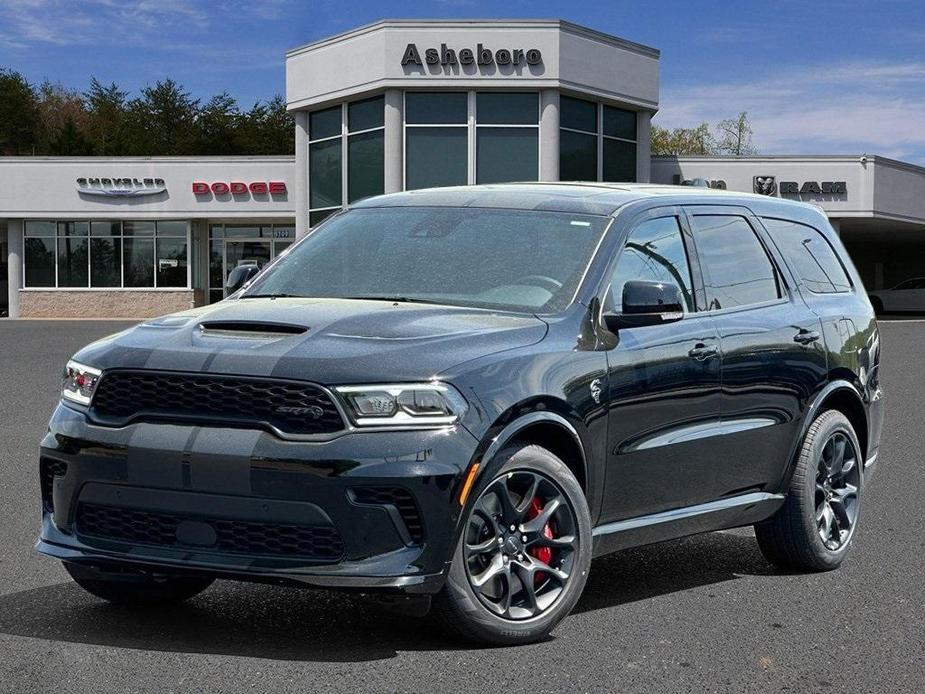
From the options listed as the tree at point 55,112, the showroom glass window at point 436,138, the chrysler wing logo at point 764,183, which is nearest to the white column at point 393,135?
the showroom glass window at point 436,138

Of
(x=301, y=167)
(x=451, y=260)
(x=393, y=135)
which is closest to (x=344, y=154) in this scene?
(x=301, y=167)

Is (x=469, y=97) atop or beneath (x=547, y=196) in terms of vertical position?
atop

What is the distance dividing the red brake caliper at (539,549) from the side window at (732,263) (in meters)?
1.64

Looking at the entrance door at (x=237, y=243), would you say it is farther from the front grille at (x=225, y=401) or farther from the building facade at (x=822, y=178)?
the front grille at (x=225, y=401)

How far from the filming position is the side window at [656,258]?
6.19m

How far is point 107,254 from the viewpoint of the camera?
177ft

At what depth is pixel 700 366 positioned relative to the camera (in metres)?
6.25

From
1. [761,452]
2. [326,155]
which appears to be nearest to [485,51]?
[326,155]

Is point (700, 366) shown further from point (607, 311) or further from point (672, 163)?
point (672, 163)

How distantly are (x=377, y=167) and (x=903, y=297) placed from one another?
22.7 metres

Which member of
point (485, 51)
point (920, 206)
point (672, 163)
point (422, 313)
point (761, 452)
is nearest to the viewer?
point (422, 313)

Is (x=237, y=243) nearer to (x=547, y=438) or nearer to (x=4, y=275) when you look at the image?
(x=4, y=275)

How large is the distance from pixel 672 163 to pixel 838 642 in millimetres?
45945

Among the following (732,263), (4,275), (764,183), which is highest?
(764,183)
